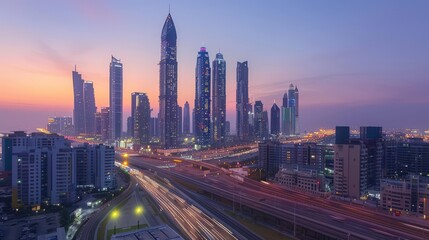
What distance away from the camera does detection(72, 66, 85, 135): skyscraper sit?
11069 cm

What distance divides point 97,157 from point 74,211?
22.7 ft

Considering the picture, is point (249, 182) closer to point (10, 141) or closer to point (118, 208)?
point (118, 208)

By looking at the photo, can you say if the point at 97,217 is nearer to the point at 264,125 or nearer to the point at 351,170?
the point at 351,170

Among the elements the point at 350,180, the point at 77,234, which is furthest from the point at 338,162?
the point at 77,234

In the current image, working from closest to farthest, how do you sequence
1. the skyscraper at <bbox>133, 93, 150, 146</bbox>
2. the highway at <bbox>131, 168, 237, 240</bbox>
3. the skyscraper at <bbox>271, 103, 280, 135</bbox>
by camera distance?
the highway at <bbox>131, 168, 237, 240</bbox> < the skyscraper at <bbox>133, 93, 150, 146</bbox> < the skyscraper at <bbox>271, 103, 280, 135</bbox>

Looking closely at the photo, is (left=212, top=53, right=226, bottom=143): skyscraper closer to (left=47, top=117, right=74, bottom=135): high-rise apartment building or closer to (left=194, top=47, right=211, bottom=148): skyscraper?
(left=194, top=47, right=211, bottom=148): skyscraper

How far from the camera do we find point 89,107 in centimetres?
11175

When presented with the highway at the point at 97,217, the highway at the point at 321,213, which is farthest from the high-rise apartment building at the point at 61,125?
the highway at the point at 321,213

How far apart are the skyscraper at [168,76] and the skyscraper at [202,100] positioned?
30.3 feet

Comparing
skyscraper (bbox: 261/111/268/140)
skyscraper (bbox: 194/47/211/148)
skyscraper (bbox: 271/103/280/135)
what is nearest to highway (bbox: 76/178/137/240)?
skyscraper (bbox: 194/47/211/148)

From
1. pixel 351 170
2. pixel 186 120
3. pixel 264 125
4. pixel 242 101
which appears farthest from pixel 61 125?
pixel 351 170

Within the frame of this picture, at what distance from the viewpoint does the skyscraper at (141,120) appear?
78.8 metres

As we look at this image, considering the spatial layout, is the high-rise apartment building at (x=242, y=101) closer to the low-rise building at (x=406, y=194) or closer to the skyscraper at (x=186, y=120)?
the skyscraper at (x=186, y=120)

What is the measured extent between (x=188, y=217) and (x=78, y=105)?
106 metres
